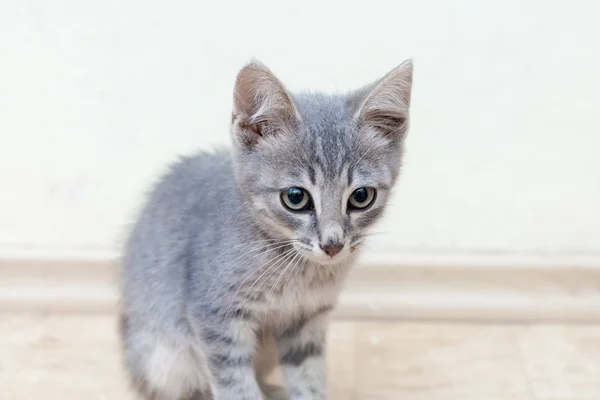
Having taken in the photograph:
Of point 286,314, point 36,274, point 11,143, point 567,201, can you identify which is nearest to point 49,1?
point 11,143

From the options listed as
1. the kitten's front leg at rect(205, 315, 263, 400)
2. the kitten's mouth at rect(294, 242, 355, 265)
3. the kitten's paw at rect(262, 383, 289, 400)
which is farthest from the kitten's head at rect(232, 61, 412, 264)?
the kitten's paw at rect(262, 383, 289, 400)

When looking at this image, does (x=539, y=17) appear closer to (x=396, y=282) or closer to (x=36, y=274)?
(x=396, y=282)

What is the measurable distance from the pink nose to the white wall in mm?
651

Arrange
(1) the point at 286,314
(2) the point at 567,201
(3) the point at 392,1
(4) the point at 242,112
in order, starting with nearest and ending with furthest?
(4) the point at 242,112, (1) the point at 286,314, (3) the point at 392,1, (2) the point at 567,201

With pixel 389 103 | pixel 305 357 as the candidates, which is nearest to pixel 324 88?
pixel 389 103

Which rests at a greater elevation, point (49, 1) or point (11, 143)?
point (49, 1)

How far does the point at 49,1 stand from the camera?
5.93ft

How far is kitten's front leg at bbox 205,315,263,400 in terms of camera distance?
1384 mm

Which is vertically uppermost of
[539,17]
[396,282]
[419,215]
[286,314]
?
[539,17]

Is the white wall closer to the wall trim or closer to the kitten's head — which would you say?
the wall trim

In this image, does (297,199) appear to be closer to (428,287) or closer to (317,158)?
(317,158)

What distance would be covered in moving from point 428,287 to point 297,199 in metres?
0.72

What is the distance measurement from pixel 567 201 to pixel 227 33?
0.86m

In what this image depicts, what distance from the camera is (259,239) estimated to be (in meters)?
1.39
